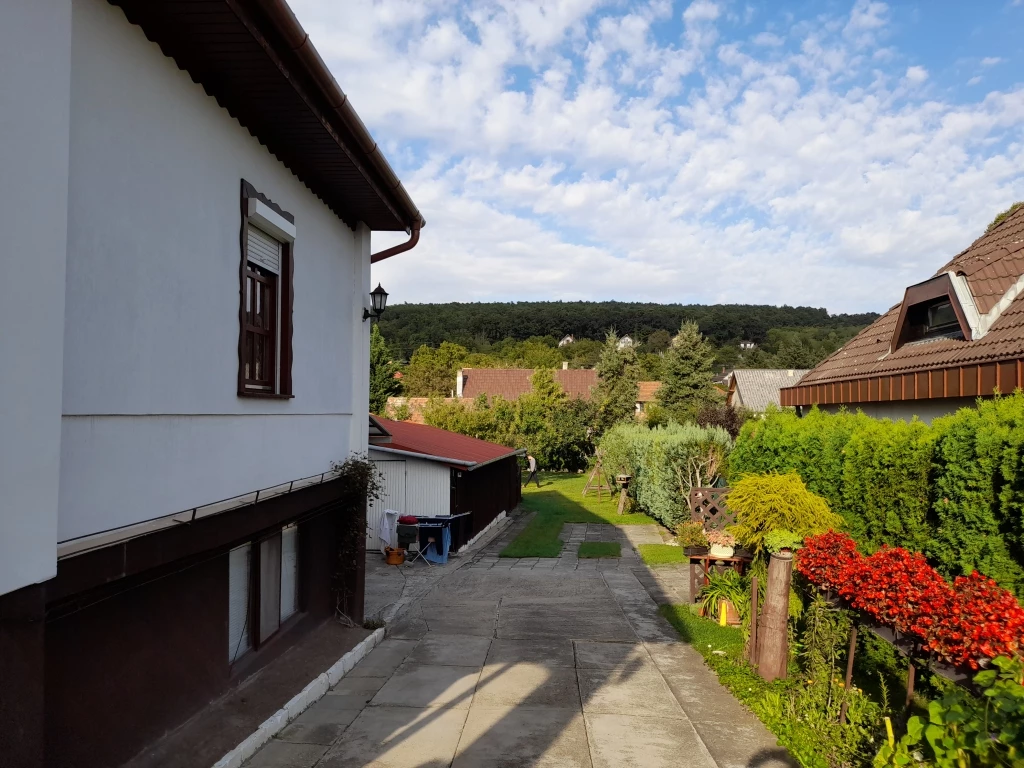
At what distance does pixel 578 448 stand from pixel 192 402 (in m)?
38.3

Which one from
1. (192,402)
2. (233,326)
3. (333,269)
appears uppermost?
(333,269)

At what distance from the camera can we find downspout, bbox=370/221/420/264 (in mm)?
9359

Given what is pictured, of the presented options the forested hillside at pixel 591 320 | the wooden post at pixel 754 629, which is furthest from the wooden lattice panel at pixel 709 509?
the forested hillside at pixel 591 320

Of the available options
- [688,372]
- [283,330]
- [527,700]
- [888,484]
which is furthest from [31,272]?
[688,372]

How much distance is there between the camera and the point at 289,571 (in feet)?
26.2

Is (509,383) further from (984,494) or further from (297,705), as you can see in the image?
(984,494)

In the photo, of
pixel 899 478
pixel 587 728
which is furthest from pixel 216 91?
pixel 899 478

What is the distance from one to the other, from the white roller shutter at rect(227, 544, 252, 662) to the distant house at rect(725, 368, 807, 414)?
45.0m

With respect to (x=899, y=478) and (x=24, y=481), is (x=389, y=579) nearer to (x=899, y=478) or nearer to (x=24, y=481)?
(x=899, y=478)

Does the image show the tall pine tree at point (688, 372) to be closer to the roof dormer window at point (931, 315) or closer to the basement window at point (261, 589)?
the roof dormer window at point (931, 315)

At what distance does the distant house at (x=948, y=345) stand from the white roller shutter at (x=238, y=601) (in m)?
7.29

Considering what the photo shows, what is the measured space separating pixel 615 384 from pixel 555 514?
2336 cm

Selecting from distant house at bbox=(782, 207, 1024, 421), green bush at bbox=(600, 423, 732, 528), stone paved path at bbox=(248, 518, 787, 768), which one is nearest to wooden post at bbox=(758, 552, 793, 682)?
stone paved path at bbox=(248, 518, 787, 768)

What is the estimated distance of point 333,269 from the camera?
8391 mm
